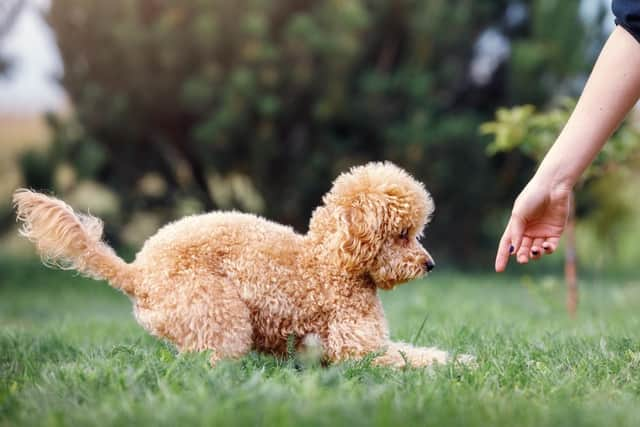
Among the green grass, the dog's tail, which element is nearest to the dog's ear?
the green grass

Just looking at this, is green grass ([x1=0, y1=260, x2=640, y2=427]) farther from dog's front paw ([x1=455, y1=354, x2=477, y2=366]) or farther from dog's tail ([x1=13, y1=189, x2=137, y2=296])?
dog's tail ([x1=13, y1=189, x2=137, y2=296])

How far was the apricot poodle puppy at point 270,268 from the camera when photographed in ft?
8.96

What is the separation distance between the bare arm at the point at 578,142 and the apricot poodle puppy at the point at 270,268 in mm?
463

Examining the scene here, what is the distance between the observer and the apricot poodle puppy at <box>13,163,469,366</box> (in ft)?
8.96

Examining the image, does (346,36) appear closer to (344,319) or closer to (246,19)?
(246,19)

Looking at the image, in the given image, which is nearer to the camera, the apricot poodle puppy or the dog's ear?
the apricot poodle puppy

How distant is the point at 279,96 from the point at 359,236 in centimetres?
556

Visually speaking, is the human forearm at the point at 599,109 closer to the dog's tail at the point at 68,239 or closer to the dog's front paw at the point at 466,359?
the dog's front paw at the point at 466,359

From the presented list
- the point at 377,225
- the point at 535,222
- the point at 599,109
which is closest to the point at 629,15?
the point at 599,109

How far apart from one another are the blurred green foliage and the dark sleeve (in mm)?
5670

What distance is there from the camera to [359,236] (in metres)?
2.91

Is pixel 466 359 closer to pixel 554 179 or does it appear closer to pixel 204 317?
pixel 554 179

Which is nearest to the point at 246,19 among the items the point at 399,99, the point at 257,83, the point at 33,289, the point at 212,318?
the point at 257,83

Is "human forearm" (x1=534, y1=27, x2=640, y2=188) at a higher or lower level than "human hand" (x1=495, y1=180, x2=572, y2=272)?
higher
